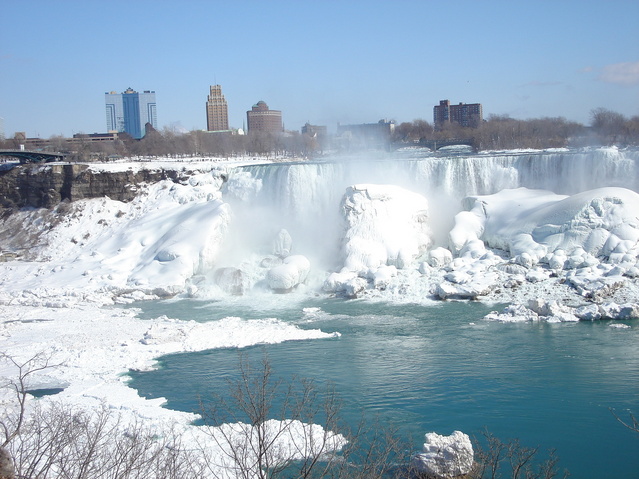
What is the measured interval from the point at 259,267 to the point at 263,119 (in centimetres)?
8900

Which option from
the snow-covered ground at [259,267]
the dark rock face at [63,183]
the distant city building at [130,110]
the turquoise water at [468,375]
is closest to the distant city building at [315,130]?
the dark rock face at [63,183]

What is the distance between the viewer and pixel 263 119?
109m

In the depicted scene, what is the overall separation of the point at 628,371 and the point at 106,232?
70.4 feet

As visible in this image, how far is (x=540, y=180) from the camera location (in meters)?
25.3

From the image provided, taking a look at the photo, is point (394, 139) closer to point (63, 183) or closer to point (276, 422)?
point (63, 183)

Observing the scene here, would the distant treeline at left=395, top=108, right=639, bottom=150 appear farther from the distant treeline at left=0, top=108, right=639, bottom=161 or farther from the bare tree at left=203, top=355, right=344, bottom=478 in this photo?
the bare tree at left=203, top=355, right=344, bottom=478

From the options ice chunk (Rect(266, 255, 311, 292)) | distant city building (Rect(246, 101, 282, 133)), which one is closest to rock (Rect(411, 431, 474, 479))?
ice chunk (Rect(266, 255, 311, 292))

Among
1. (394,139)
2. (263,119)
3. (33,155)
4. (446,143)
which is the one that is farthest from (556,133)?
(263,119)

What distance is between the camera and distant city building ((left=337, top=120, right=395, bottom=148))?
5778 centimetres

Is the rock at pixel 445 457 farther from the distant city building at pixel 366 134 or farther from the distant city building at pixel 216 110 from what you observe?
the distant city building at pixel 216 110

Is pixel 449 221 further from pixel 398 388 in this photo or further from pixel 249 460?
pixel 249 460

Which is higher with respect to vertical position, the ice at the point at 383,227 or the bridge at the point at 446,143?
the bridge at the point at 446,143

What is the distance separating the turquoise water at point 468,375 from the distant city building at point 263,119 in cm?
9412

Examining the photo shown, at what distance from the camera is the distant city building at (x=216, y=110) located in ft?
455
